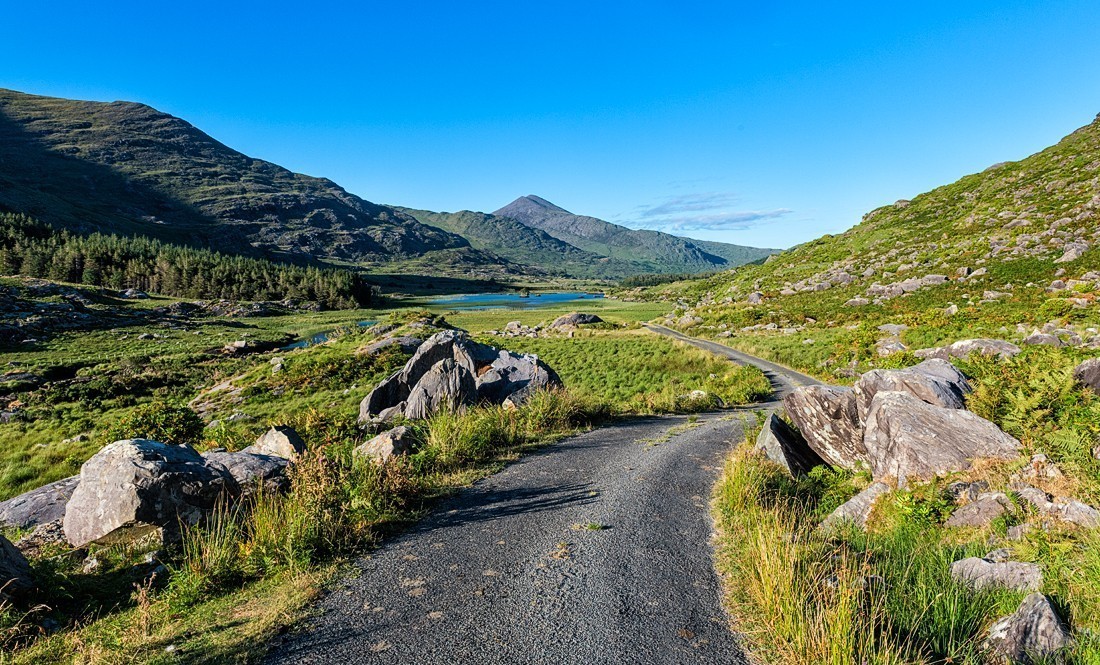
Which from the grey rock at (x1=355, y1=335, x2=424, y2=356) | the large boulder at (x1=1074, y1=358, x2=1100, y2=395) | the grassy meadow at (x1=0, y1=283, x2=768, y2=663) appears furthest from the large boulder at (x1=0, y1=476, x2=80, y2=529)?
the grey rock at (x1=355, y1=335, x2=424, y2=356)

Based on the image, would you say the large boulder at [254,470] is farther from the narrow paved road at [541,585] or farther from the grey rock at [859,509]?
the grey rock at [859,509]

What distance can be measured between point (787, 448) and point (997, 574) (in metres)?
6.01

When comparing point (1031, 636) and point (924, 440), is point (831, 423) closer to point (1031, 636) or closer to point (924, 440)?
point (924, 440)

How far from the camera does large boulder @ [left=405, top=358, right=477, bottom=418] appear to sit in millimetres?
18266

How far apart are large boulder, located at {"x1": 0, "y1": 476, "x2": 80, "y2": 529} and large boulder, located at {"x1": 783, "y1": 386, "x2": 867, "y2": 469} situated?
667 inches

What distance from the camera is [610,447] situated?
14.4 metres

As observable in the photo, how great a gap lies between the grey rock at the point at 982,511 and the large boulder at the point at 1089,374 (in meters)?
4.40

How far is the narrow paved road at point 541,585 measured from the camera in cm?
533

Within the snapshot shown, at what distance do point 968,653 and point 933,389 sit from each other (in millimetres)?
7365

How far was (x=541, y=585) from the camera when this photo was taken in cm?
668

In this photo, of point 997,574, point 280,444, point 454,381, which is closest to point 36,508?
point 280,444

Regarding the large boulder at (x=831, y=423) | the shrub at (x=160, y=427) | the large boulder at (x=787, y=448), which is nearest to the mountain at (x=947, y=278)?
the large boulder at (x=831, y=423)

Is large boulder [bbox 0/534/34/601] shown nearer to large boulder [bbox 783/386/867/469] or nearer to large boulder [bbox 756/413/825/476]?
large boulder [bbox 756/413/825/476]

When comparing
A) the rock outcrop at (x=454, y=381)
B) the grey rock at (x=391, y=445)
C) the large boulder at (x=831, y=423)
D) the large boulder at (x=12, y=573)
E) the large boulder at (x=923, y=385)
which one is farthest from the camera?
the rock outcrop at (x=454, y=381)
